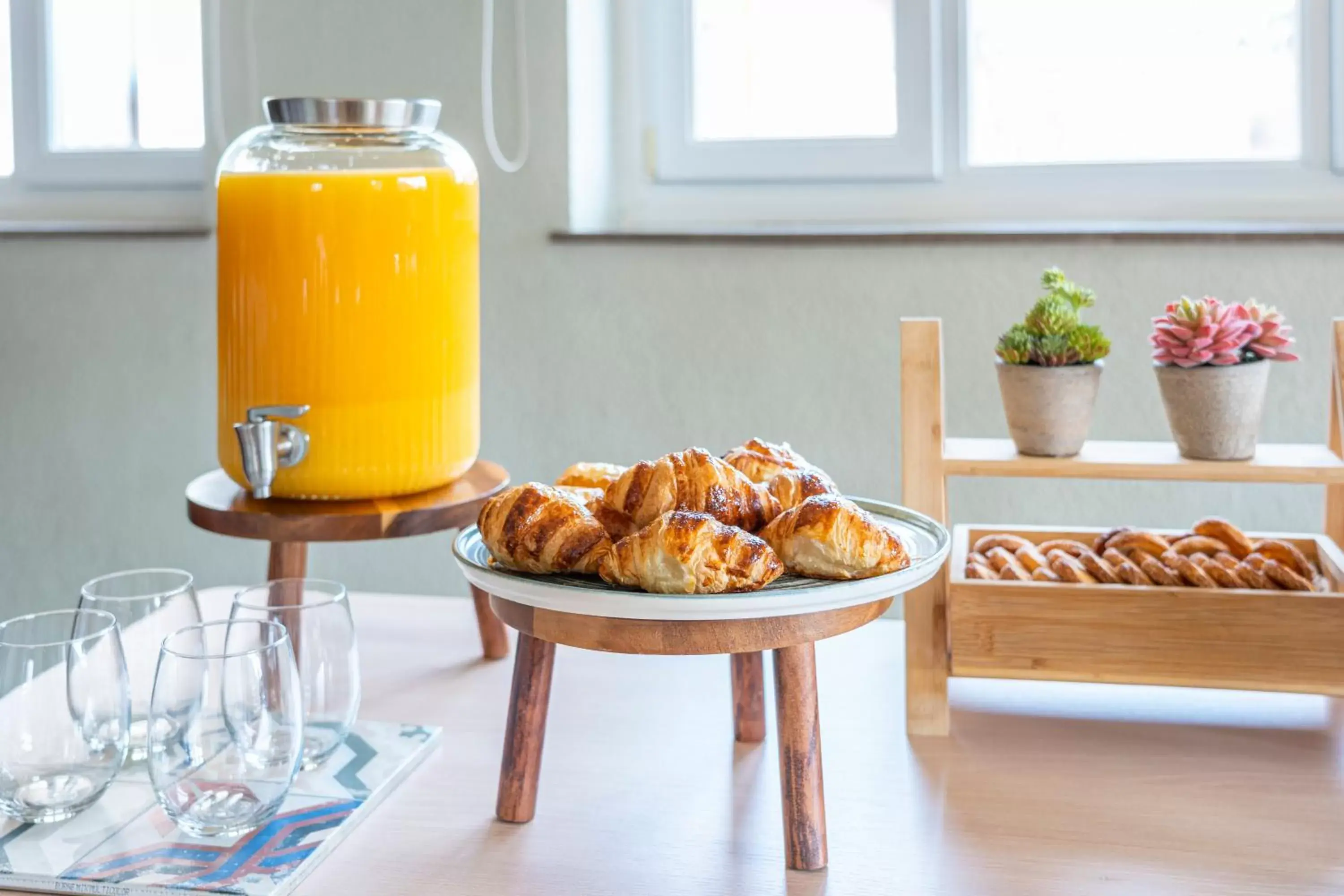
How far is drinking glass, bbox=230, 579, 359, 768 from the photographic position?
0.81 metres

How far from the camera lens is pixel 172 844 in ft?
2.48

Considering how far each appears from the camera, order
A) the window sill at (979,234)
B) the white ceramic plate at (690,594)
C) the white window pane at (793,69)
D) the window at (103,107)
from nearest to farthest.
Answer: the white ceramic plate at (690,594) < the window sill at (979,234) < the white window pane at (793,69) < the window at (103,107)

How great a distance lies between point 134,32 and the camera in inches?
85.9

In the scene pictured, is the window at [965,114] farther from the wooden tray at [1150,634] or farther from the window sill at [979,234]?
the wooden tray at [1150,634]

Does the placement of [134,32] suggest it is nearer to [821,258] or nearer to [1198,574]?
[821,258]

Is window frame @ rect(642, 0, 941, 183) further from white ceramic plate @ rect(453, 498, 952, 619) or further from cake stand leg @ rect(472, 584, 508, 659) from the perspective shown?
white ceramic plate @ rect(453, 498, 952, 619)

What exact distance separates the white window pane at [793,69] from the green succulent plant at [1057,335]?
0.96m

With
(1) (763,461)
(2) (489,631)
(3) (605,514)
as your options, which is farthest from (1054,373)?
(2) (489,631)

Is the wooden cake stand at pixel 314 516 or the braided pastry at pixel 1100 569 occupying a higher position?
the wooden cake stand at pixel 314 516

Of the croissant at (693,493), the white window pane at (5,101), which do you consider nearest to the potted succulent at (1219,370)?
the croissant at (693,493)

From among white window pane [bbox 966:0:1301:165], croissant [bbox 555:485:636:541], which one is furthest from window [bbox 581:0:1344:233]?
croissant [bbox 555:485:636:541]

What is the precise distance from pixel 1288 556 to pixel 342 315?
710 millimetres

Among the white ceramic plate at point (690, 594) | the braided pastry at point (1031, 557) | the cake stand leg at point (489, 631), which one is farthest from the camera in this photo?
the cake stand leg at point (489, 631)

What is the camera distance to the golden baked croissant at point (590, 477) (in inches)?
35.0
